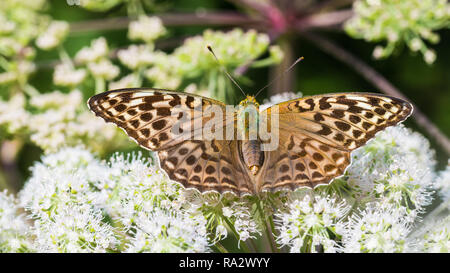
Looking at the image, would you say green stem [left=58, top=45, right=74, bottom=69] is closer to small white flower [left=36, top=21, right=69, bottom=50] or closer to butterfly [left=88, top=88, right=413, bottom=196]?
small white flower [left=36, top=21, right=69, bottom=50]

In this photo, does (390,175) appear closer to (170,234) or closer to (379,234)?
(379,234)

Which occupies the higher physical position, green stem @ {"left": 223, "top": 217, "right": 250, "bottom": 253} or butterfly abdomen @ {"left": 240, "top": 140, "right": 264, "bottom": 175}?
butterfly abdomen @ {"left": 240, "top": 140, "right": 264, "bottom": 175}

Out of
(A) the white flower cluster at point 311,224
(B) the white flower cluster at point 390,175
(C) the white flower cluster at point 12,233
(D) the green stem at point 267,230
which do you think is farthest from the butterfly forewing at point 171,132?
(C) the white flower cluster at point 12,233

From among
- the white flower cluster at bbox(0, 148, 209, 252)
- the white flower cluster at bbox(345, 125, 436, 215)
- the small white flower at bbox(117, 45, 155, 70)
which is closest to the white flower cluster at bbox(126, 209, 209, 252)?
the white flower cluster at bbox(0, 148, 209, 252)

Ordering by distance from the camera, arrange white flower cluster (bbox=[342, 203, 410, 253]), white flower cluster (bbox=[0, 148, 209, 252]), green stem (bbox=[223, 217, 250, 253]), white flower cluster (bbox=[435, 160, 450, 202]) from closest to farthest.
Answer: white flower cluster (bbox=[342, 203, 410, 253])
white flower cluster (bbox=[0, 148, 209, 252])
green stem (bbox=[223, 217, 250, 253])
white flower cluster (bbox=[435, 160, 450, 202])

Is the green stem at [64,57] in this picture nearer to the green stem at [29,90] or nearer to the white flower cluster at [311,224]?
the green stem at [29,90]
